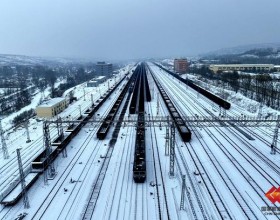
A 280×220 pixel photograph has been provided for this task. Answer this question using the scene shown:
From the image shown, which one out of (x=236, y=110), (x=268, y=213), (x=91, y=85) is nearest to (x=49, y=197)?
(x=268, y=213)

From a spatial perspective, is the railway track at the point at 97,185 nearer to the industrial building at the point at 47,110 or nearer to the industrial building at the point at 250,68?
the industrial building at the point at 47,110

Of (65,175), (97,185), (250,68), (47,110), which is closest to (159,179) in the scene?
(97,185)

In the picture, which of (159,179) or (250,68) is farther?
(250,68)

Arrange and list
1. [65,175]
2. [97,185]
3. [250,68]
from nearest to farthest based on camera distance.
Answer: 1. [97,185]
2. [65,175]
3. [250,68]

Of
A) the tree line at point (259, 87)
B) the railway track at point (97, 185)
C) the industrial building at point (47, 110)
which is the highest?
the tree line at point (259, 87)

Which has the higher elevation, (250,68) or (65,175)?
(250,68)

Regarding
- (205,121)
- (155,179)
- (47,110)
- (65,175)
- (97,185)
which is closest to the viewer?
(97,185)

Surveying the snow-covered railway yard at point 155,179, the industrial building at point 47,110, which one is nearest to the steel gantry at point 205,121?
the snow-covered railway yard at point 155,179

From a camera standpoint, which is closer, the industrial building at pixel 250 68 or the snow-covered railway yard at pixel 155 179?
the snow-covered railway yard at pixel 155 179

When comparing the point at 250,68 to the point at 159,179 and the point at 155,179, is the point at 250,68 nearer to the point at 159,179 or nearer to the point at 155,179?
the point at 159,179
